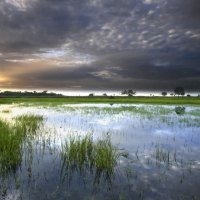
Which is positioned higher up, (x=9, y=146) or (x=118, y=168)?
(x=9, y=146)

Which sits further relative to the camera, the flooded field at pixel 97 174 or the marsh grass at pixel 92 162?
the marsh grass at pixel 92 162

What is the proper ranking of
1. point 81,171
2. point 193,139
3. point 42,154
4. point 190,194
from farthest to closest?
point 193,139 → point 42,154 → point 81,171 → point 190,194

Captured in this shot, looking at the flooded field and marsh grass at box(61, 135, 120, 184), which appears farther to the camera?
marsh grass at box(61, 135, 120, 184)

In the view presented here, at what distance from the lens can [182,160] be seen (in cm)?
1100

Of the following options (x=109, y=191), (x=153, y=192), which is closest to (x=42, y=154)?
(x=109, y=191)

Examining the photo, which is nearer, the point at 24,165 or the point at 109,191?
the point at 109,191

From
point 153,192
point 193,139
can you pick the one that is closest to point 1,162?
point 153,192

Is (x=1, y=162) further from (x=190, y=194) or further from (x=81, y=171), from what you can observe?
(x=190, y=194)

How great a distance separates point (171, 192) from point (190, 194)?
1.77ft

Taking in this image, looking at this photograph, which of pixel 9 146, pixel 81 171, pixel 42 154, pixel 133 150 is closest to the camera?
pixel 81 171

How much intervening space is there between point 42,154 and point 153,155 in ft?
17.5

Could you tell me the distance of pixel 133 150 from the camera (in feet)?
42.9

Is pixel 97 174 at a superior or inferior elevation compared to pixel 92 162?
inferior

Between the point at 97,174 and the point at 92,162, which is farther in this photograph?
the point at 92,162
